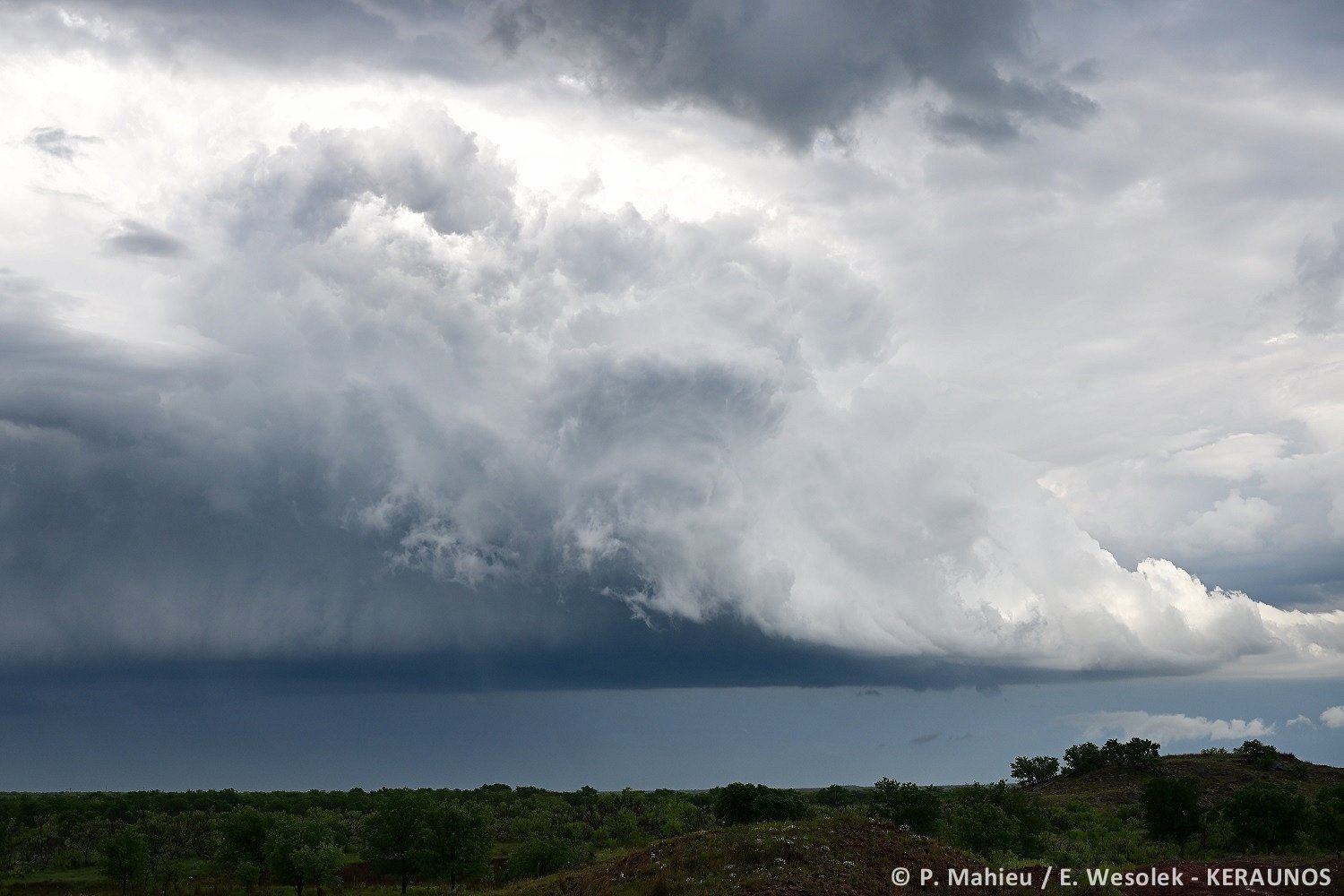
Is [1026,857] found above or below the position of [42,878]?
above

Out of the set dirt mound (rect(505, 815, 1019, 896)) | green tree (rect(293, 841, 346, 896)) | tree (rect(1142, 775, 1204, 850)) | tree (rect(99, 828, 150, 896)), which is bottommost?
tree (rect(99, 828, 150, 896))

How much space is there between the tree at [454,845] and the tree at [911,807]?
154ft

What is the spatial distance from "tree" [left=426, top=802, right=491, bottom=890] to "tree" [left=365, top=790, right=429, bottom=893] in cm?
139

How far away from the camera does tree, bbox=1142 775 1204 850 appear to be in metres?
116

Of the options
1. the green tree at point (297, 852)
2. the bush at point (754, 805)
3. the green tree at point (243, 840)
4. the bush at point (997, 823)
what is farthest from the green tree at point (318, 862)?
the bush at point (997, 823)

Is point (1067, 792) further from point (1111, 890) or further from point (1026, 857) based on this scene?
point (1111, 890)

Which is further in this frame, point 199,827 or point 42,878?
point 199,827

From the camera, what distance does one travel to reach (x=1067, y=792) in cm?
18488

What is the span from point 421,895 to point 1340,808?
9841 cm

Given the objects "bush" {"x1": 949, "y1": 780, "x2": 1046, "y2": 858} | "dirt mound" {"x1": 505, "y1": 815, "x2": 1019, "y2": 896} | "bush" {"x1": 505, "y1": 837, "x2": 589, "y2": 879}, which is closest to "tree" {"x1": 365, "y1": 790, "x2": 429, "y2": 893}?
"bush" {"x1": 505, "y1": 837, "x2": 589, "y2": 879}

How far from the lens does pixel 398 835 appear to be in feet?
375

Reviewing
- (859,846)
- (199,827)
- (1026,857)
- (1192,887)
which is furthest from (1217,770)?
(199,827)

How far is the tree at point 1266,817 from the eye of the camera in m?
107

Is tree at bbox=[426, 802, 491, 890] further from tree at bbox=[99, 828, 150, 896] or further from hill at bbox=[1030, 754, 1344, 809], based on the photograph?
hill at bbox=[1030, 754, 1344, 809]
